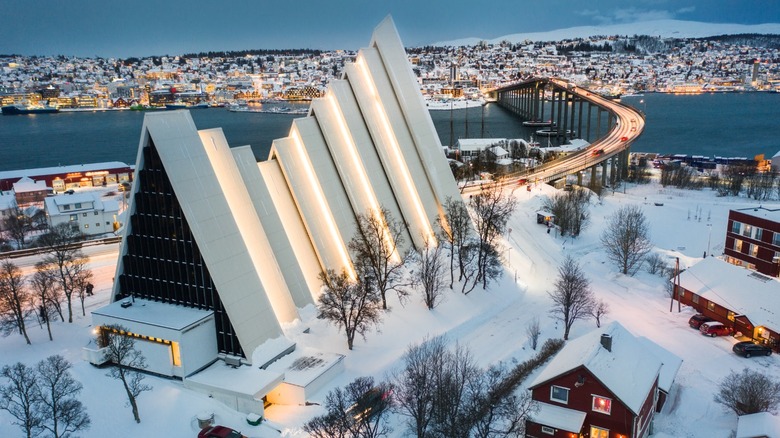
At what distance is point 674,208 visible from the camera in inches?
2120

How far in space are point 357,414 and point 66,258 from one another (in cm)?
2093

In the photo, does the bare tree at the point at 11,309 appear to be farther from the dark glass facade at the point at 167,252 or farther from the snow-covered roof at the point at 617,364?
the snow-covered roof at the point at 617,364

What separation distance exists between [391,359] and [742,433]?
43.0ft

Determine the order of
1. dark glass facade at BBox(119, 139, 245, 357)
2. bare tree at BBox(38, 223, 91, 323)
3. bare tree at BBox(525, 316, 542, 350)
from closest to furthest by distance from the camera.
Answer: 1. dark glass facade at BBox(119, 139, 245, 357)
2. bare tree at BBox(525, 316, 542, 350)
3. bare tree at BBox(38, 223, 91, 323)

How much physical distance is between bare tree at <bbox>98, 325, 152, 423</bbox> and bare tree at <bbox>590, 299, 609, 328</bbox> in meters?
21.1

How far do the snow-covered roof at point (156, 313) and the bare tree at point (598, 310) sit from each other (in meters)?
18.9

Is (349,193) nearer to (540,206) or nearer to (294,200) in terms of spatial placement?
(294,200)

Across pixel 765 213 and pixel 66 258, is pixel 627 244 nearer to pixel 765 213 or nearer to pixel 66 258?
pixel 765 213

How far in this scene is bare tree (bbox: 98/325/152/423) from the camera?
20219 mm

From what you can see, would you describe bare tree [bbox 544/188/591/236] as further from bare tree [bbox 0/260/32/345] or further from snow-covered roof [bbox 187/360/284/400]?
bare tree [bbox 0/260/32/345]

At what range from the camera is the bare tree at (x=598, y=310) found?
2874 centimetres

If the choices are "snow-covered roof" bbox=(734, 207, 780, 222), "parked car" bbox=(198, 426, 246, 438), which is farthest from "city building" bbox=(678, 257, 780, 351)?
"parked car" bbox=(198, 426, 246, 438)

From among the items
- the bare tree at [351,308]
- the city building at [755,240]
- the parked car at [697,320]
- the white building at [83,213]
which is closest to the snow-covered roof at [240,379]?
the bare tree at [351,308]

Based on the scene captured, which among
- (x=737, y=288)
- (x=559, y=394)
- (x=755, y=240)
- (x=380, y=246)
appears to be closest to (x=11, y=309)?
(x=380, y=246)
